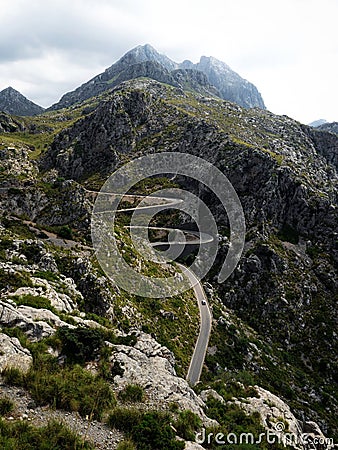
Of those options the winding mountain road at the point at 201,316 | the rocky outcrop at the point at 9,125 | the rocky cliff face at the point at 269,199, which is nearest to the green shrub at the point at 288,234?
the rocky cliff face at the point at 269,199

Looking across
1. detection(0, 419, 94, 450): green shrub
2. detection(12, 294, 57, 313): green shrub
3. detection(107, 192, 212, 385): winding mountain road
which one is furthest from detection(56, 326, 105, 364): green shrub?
detection(107, 192, 212, 385): winding mountain road

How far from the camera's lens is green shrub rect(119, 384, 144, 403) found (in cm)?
1556

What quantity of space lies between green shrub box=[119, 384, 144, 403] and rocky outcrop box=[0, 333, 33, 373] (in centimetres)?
502

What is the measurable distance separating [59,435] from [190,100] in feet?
668

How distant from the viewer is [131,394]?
1580cm

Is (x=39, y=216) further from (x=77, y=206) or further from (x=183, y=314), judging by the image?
(x=183, y=314)

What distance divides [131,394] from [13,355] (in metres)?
6.41

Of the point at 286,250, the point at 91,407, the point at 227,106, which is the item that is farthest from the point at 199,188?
the point at 227,106

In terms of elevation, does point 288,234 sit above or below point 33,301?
above

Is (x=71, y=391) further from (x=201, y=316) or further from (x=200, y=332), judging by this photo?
(x=201, y=316)

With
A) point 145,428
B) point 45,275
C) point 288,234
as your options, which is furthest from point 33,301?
point 288,234

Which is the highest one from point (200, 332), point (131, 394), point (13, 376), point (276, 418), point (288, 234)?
point (288, 234)

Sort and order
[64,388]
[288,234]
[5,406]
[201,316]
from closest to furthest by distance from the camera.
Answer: [5,406], [64,388], [201,316], [288,234]

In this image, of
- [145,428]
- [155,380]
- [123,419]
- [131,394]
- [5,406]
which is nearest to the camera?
[5,406]
